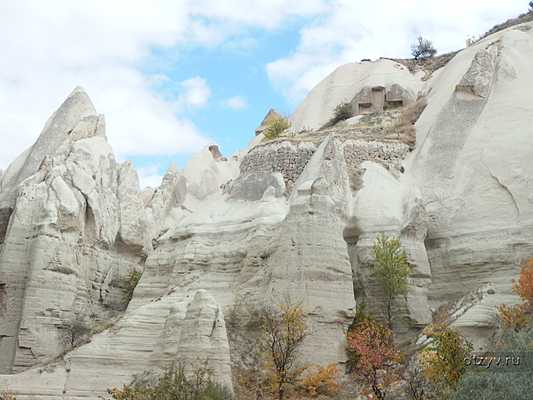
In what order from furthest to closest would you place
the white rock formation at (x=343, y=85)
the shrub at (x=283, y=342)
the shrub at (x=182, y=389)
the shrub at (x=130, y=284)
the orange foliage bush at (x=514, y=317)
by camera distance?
the white rock formation at (x=343, y=85)
the shrub at (x=130, y=284)
the shrub at (x=283, y=342)
the orange foliage bush at (x=514, y=317)
the shrub at (x=182, y=389)

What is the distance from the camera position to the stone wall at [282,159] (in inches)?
1419

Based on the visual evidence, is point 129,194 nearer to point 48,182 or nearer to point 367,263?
point 48,182

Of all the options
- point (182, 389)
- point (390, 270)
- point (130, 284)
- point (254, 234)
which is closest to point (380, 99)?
point (130, 284)

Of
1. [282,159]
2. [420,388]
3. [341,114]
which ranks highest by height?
[341,114]

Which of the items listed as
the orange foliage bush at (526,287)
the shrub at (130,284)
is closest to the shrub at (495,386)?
the orange foliage bush at (526,287)

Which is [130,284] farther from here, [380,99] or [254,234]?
[380,99]

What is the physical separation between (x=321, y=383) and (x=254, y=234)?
7.28m

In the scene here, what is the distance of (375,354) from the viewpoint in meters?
25.6

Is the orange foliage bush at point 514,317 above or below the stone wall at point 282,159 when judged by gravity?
below

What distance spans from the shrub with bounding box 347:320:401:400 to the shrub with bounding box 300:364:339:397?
1048mm

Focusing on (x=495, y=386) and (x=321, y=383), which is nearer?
(x=495, y=386)

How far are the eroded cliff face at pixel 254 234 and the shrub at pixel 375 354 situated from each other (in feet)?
2.58

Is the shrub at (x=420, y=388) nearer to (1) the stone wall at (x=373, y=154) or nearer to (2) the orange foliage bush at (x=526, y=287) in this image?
(2) the orange foliage bush at (x=526, y=287)

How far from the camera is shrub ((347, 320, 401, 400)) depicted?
2509 cm
